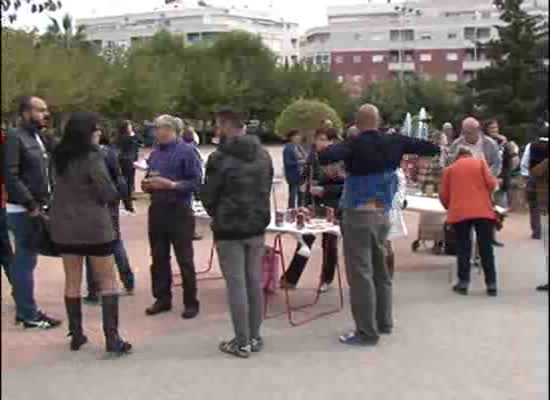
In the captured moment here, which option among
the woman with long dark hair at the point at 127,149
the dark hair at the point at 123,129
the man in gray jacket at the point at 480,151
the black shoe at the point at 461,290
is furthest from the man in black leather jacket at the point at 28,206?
the dark hair at the point at 123,129

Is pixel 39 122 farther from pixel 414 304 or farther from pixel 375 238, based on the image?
pixel 414 304

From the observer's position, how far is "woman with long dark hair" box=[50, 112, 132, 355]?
14.2 ft

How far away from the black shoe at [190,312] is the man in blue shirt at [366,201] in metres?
1.12

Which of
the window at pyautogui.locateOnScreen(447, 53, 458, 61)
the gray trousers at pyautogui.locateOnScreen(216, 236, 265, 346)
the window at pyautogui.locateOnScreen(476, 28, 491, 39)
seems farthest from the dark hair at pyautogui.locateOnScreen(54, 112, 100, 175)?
the window at pyautogui.locateOnScreen(476, 28, 491, 39)

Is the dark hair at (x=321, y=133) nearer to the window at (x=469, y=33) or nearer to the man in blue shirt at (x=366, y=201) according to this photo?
the man in blue shirt at (x=366, y=201)

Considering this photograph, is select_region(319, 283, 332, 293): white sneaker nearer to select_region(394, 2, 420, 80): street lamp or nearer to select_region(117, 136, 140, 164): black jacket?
select_region(394, 2, 420, 80): street lamp

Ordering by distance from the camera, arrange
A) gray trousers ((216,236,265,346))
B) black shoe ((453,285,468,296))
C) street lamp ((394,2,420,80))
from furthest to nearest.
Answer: black shoe ((453,285,468,296))
gray trousers ((216,236,265,346))
street lamp ((394,2,420,80))

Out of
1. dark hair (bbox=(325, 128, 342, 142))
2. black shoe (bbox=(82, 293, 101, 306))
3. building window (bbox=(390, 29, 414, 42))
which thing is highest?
building window (bbox=(390, 29, 414, 42))

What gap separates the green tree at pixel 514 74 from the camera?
1.57 metres

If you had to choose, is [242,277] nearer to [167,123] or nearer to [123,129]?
[167,123]

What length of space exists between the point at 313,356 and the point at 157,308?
4.68ft

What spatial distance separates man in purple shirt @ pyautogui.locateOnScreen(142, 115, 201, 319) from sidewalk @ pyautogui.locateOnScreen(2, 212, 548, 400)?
363mm

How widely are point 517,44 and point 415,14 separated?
0.59 metres

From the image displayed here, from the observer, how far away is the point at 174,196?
5504mm
